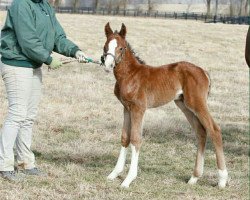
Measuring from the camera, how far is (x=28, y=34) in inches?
→ 216

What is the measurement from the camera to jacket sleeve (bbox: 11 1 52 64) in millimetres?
5469

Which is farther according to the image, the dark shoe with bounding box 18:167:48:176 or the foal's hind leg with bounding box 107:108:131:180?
the dark shoe with bounding box 18:167:48:176

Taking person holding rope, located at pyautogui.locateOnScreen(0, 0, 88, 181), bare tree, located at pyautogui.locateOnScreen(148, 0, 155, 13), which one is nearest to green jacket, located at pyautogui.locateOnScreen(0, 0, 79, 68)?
person holding rope, located at pyautogui.locateOnScreen(0, 0, 88, 181)

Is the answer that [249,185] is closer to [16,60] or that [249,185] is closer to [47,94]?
[16,60]

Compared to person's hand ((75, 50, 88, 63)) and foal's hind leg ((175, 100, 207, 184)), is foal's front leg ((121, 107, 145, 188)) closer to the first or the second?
foal's hind leg ((175, 100, 207, 184))

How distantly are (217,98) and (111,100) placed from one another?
110 inches

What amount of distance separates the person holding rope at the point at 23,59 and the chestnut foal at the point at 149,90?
19.1 inches

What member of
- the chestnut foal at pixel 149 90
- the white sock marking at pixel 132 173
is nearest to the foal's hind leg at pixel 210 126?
the chestnut foal at pixel 149 90

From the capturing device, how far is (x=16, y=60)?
18.5 feet

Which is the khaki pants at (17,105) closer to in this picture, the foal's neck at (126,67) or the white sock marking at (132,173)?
the foal's neck at (126,67)

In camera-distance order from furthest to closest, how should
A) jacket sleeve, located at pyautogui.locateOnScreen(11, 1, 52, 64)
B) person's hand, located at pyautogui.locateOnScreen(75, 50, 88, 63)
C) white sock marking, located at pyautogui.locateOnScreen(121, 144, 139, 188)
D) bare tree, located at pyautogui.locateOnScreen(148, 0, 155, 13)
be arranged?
bare tree, located at pyautogui.locateOnScreen(148, 0, 155, 13) < person's hand, located at pyautogui.locateOnScreen(75, 50, 88, 63) < white sock marking, located at pyautogui.locateOnScreen(121, 144, 139, 188) < jacket sleeve, located at pyautogui.locateOnScreen(11, 1, 52, 64)

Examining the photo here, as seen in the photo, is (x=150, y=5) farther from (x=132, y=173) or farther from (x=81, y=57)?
(x=132, y=173)

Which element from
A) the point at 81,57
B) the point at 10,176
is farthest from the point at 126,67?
the point at 10,176

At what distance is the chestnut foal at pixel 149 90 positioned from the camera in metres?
5.81
